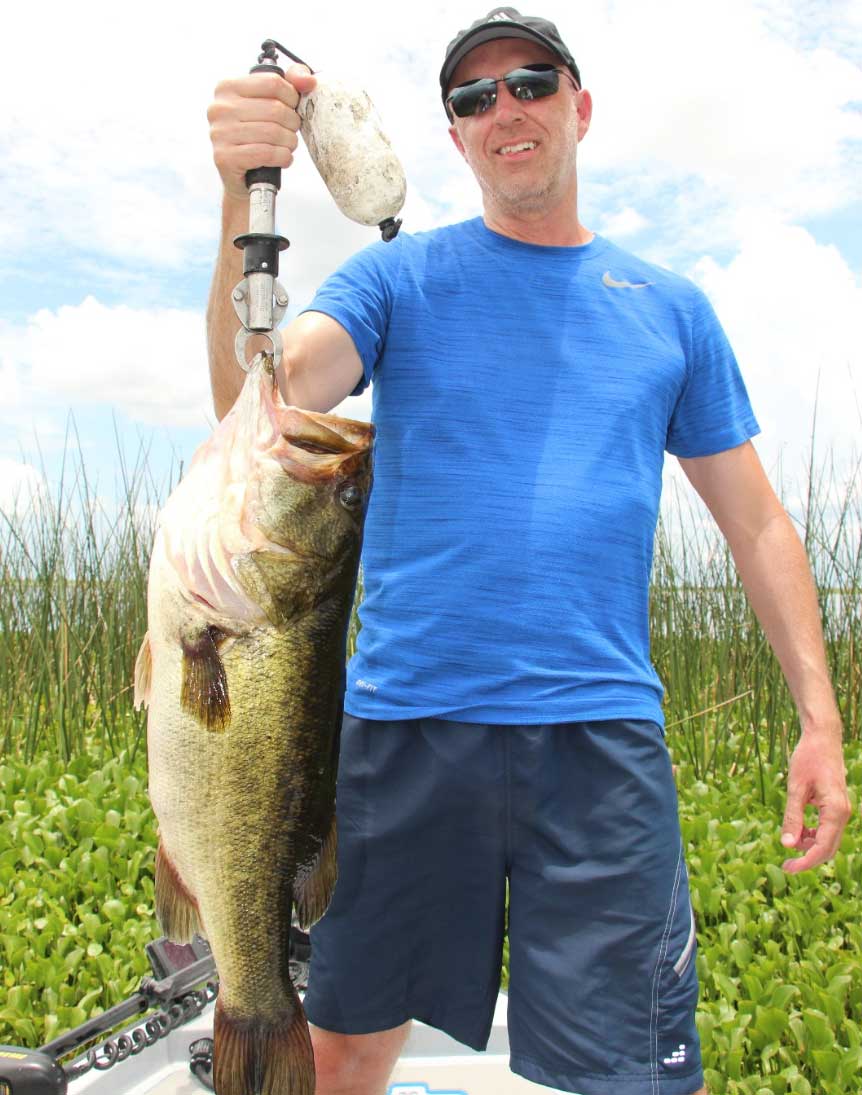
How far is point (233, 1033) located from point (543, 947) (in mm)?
768

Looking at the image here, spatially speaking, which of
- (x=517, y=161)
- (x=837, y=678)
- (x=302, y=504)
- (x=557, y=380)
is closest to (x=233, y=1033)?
(x=302, y=504)

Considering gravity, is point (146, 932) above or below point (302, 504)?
A: below

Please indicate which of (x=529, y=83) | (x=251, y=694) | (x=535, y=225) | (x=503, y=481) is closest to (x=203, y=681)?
(x=251, y=694)

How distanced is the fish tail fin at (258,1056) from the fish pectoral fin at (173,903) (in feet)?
0.47

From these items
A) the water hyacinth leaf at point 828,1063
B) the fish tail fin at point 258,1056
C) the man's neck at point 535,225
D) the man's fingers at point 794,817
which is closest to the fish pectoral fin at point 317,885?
the fish tail fin at point 258,1056

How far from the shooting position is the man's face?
8.58 feet

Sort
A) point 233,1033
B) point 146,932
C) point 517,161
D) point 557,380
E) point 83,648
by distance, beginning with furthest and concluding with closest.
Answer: point 83,648 < point 146,932 < point 517,161 < point 557,380 < point 233,1033

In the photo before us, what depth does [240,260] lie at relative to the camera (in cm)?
193

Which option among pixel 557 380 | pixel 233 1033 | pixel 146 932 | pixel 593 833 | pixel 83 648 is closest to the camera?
pixel 233 1033

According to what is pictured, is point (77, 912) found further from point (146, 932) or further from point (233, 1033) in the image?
point (233, 1033)

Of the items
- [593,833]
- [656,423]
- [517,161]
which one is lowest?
[593,833]

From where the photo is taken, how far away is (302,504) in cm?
190

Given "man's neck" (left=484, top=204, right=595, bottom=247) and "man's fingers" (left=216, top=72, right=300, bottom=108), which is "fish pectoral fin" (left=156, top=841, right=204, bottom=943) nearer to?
"man's fingers" (left=216, top=72, right=300, bottom=108)

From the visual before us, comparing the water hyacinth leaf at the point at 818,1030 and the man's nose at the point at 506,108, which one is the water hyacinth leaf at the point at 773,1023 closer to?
the water hyacinth leaf at the point at 818,1030
